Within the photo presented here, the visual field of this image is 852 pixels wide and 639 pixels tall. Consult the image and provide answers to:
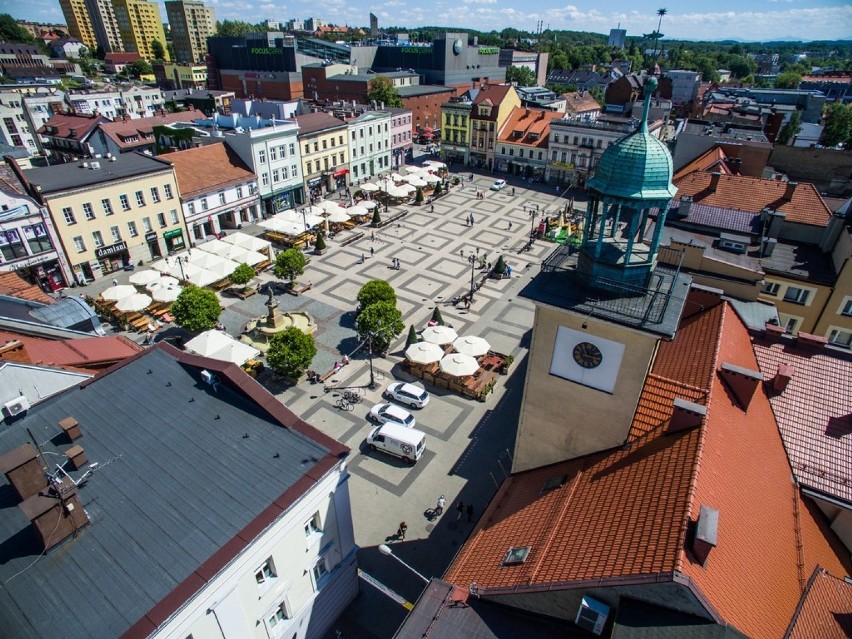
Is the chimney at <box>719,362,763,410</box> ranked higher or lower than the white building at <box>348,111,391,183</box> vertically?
higher

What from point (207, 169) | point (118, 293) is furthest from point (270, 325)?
point (207, 169)

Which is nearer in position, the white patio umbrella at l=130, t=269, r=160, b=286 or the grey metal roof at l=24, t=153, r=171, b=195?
the white patio umbrella at l=130, t=269, r=160, b=286

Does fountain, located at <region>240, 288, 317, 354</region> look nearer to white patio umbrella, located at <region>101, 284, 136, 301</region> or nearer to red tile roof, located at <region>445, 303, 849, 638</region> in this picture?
white patio umbrella, located at <region>101, 284, 136, 301</region>

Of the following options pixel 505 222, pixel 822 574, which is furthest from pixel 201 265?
pixel 822 574

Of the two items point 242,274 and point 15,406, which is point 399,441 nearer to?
point 15,406

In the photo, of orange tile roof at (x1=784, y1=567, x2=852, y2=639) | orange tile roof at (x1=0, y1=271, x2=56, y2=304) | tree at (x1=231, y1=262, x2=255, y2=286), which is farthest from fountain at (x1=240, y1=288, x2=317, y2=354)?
orange tile roof at (x1=784, y1=567, x2=852, y2=639)
